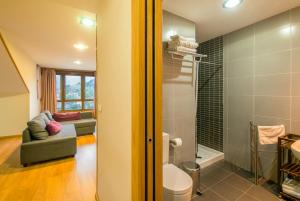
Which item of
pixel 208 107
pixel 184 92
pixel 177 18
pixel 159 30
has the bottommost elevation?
pixel 208 107

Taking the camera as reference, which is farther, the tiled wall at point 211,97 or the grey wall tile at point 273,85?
the tiled wall at point 211,97

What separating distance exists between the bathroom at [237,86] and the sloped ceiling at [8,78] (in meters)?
3.08

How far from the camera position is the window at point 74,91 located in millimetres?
6574

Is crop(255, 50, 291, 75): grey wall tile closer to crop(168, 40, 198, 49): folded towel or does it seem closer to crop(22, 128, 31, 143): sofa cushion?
crop(168, 40, 198, 49): folded towel

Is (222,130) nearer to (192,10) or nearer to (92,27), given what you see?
(192,10)

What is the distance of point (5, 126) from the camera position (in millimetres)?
4617

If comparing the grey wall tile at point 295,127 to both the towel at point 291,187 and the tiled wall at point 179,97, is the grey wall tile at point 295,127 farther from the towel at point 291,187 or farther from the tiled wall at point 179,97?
the tiled wall at point 179,97

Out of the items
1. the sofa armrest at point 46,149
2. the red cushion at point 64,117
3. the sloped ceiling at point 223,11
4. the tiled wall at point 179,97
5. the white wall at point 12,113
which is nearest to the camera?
the sloped ceiling at point 223,11

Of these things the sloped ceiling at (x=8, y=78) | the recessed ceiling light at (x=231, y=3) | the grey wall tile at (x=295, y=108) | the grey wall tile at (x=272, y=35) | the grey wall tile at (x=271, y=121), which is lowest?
the grey wall tile at (x=271, y=121)

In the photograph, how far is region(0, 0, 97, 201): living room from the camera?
2037 millimetres

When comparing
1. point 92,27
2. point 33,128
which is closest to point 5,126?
point 33,128

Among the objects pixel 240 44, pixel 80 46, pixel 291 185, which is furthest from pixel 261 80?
pixel 80 46

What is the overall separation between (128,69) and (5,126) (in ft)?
18.4

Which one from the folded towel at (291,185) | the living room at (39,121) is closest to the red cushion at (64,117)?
the living room at (39,121)
